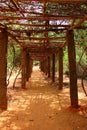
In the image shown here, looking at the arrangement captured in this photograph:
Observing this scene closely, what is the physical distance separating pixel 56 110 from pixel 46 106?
808mm

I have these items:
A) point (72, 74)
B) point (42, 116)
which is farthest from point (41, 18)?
point (42, 116)

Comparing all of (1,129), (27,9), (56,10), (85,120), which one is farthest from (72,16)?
(1,129)

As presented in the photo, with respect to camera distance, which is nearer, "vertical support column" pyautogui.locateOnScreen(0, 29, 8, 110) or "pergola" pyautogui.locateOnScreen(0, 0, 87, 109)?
"pergola" pyautogui.locateOnScreen(0, 0, 87, 109)

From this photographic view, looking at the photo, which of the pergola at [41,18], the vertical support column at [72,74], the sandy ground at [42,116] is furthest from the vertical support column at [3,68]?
the vertical support column at [72,74]

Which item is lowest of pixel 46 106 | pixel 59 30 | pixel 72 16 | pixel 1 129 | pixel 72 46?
pixel 46 106

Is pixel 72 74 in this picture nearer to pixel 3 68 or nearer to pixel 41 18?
pixel 3 68

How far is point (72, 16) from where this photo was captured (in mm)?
7324

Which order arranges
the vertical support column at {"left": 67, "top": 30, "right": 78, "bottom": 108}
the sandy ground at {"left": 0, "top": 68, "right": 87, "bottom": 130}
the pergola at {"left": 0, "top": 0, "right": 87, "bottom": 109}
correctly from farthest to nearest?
the vertical support column at {"left": 67, "top": 30, "right": 78, "bottom": 108}, the sandy ground at {"left": 0, "top": 68, "right": 87, "bottom": 130}, the pergola at {"left": 0, "top": 0, "right": 87, "bottom": 109}

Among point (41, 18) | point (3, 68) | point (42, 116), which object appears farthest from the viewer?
point (3, 68)

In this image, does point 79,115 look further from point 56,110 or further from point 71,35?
point 71,35

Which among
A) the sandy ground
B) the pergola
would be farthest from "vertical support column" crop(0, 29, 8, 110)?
the sandy ground

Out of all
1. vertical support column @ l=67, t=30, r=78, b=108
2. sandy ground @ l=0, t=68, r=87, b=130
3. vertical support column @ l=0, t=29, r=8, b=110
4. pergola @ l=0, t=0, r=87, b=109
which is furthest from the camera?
vertical support column @ l=67, t=30, r=78, b=108

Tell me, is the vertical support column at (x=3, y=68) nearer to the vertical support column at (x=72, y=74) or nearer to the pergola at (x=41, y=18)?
the pergola at (x=41, y=18)

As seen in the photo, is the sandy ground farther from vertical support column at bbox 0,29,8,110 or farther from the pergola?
the pergola
